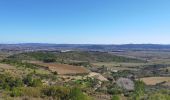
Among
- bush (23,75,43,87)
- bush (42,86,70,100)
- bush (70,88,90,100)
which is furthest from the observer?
bush (23,75,43,87)

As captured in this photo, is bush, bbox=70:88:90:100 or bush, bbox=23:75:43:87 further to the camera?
bush, bbox=23:75:43:87

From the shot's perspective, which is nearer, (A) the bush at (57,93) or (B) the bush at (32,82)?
(A) the bush at (57,93)

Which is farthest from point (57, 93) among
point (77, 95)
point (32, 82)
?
point (32, 82)

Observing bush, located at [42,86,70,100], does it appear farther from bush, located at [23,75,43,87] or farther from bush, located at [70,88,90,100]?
bush, located at [23,75,43,87]

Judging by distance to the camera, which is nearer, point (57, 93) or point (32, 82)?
point (57, 93)

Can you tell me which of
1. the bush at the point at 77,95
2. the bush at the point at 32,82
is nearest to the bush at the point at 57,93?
the bush at the point at 77,95

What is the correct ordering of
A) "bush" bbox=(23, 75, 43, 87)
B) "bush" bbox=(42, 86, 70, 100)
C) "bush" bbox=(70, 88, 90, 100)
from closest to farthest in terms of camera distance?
"bush" bbox=(70, 88, 90, 100) < "bush" bbox=(42, 86, 70, 100) < "bush" bbox=(23, 75, 43, 87)

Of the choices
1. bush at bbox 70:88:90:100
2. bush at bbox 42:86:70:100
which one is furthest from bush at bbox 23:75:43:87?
bush at bbox 70:88:90:100

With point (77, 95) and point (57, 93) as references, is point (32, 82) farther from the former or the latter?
point (77, 95)

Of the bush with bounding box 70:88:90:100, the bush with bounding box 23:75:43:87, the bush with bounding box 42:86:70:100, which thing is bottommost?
the bush with bounding box 23:75:43:87

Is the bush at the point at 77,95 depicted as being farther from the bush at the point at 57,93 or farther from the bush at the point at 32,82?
the bush at the point at 32,82

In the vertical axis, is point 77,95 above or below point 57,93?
above

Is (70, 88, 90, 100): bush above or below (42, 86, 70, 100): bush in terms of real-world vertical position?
above
